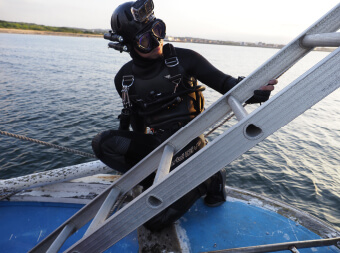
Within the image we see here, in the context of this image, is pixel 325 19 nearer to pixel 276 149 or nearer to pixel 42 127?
pixel 276 149

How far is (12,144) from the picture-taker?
9.08m

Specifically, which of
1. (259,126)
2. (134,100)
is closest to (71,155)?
(134,100)

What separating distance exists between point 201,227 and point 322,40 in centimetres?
262

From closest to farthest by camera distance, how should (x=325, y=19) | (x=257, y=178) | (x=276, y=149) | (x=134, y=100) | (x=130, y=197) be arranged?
(x=325, y=19), (x=134, y=100), (x=130, y=197), (x=257, y=178), (x=276, y=149)

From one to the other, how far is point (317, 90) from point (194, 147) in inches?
73.2

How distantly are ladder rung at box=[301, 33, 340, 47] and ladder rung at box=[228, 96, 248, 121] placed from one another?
26.0 inches

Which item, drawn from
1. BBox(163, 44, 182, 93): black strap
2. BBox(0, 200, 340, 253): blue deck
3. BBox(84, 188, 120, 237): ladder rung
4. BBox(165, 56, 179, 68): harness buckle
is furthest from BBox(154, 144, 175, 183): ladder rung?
BBox(0, 200, 340, 253): blue deck

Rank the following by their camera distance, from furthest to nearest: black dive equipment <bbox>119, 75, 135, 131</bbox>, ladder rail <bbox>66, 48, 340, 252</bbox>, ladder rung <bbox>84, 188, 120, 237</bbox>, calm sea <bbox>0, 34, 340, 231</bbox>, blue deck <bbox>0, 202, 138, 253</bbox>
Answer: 1. calm sea <bbox>0, 34, 340, 231</bbox>
2. black dive equipment <bbox>119, 75, 135, 131</bbox>
3. blue deck <bbox>0, 202, 138, 253</bbox>
4. ladder rung <bbox>84, 188, 120, 237</bbox>
5. ladder rail <bbox>66, 48, 340, 252</bbox>

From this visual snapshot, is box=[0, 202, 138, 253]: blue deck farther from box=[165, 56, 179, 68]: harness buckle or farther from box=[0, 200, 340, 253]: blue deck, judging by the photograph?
box=[165, 56, 179, 68]: harness buckle

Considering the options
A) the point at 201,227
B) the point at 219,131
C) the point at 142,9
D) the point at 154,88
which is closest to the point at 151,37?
the point at 142,9

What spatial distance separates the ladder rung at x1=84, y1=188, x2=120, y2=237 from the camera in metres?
1.90

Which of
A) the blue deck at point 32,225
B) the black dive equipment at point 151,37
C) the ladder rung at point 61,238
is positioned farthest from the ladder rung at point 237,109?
the blue deck at point 32,225

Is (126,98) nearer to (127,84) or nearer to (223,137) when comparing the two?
(127,84)

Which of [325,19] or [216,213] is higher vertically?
[325,19]
